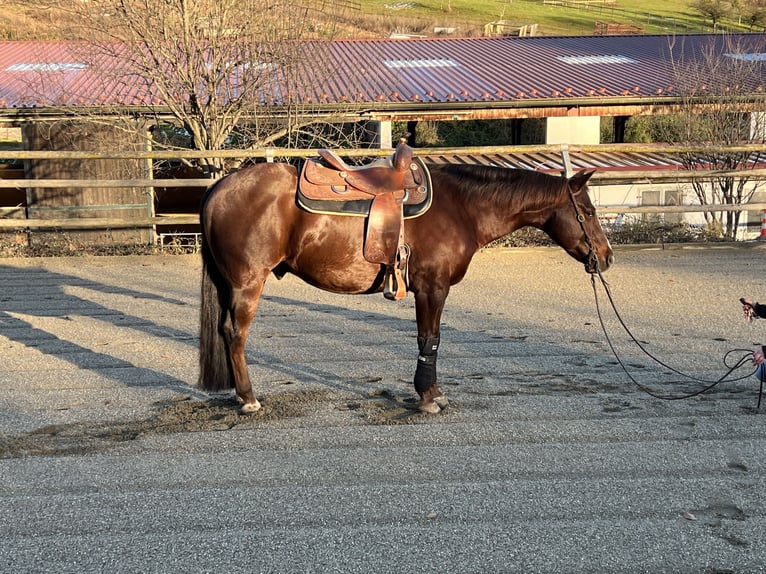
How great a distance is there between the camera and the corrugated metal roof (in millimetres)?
14109

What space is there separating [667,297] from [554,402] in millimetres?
4176

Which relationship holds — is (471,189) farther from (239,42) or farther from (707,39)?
(707,39)

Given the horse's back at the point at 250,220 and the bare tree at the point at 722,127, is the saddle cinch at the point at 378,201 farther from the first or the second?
the bare tree at the point at 722,127

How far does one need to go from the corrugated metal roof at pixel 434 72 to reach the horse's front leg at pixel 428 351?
26.9 feet

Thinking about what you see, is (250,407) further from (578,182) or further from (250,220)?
(578,182)

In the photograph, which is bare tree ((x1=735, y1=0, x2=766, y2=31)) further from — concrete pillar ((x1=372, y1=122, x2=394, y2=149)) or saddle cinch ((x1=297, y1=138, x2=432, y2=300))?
saddle cinch ((x1=297, y1=138, x2=432, y2=300))

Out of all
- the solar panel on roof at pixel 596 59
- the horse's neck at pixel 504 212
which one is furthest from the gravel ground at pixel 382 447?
the solar panel on roof at pixel 596 59

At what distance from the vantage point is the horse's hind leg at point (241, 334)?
16.8ft

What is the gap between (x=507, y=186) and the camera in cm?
530

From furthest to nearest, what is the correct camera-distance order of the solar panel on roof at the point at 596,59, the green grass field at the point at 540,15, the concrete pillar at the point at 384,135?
the green grass field at the point at 540,15 < the solar panel on roof at the point at 596,59 < the concrete pillar at the point at 384,135

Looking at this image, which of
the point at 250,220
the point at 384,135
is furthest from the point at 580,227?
the point at 384,135

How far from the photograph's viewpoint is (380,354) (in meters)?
6.60

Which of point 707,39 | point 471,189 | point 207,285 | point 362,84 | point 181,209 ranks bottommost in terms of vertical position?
point 181,209

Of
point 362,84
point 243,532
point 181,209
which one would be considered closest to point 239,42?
point 362,84
